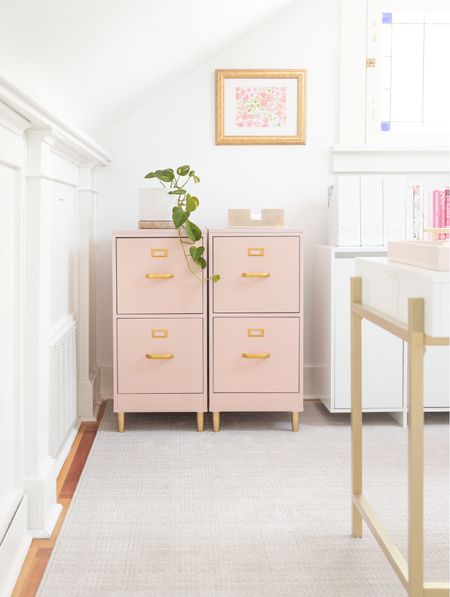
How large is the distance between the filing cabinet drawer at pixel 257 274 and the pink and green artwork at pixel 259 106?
2.78 ft

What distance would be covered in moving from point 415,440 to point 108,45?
1.59 m

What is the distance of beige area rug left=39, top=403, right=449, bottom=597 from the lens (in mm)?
1962

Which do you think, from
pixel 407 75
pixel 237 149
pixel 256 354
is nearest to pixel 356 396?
pixel 256 354

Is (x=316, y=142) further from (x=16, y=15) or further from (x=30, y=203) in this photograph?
(x=16, y=15)

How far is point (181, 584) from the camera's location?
1.94 meters

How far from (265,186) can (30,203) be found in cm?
194

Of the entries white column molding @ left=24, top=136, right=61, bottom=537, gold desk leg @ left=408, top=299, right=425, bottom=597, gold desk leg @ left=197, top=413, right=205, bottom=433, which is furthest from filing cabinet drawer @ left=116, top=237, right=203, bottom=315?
gold desk leg @ left=408, top=299, right=425, bottom=597

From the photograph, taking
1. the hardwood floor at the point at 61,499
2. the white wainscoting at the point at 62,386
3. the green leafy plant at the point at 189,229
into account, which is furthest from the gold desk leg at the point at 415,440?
the green leafy plant at the point at 189,229

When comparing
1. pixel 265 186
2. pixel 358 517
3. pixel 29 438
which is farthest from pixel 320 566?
pixel 265 186

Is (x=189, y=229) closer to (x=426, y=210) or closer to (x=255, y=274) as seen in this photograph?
(x=255, y=274)

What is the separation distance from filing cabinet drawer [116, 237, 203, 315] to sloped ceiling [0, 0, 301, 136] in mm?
615

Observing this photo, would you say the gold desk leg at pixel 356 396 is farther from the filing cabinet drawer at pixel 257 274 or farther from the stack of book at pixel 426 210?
the stack of book at pixel 426 210

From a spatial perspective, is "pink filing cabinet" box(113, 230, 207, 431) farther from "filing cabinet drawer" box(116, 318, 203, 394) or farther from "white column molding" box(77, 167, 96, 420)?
"white column molding" box(77, 167, 96, 420)

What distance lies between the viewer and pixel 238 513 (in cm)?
243
